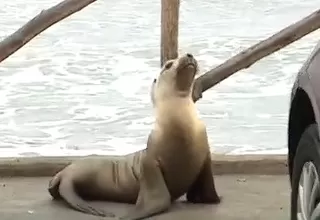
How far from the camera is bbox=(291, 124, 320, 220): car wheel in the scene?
2553 millimetres

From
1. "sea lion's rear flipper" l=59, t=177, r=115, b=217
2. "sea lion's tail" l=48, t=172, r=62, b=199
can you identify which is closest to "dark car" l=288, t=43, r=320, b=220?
"sea lion's rear flipper" l=59, t=177, r=115, b=217

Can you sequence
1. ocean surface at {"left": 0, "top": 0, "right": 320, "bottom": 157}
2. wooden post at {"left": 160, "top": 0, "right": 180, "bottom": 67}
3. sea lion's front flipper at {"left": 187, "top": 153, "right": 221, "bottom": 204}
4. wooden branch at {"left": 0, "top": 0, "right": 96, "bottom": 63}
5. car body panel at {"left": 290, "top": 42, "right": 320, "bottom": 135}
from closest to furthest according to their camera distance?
car body panel at {"left": 290, "top": 42, "right": 320, "bottom": 135}, sea lion's front flipper at {"left": 187, "top": 153, "right": 221, "bottom": 204}, wooden branch at {"left": 0, "top": 0, "right": 96, "bottom": 63}, wooden post at {"left": 160, "top": 0, "right": 180, "bottom": 67}, ocean surface at {"left": 0, "top": 0, "right": 320, "bottom": 157}

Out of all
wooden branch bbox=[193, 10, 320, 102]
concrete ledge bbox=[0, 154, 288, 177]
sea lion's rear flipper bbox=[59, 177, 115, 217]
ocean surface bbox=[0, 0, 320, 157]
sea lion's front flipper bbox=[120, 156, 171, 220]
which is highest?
wooden branch bbox=[193, 10, 320, 102]

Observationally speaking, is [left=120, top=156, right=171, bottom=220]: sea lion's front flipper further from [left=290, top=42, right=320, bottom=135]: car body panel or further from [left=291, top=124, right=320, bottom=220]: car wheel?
[left=290, top=42, right=320, bottom=135]: car body panel

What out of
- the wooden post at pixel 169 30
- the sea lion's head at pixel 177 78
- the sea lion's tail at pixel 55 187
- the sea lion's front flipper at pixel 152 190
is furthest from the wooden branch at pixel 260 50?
the sea lion's tail at pixel 55 187

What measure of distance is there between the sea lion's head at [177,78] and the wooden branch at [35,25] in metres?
0.85

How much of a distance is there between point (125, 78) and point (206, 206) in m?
4.25

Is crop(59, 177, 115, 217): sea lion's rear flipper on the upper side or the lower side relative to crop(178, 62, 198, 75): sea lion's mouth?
lower

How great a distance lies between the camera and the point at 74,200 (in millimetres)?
3875

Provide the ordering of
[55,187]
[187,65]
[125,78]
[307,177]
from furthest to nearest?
[125,78] < [55,187] < [187,65] < [307,177]

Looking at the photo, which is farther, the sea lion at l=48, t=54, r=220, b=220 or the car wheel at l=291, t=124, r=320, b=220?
the sea lion at l=48, t=54, r=220, b=220

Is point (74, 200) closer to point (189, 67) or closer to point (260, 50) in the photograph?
point (189, 67)

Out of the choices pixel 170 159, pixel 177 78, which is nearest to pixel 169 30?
pixel 177 78

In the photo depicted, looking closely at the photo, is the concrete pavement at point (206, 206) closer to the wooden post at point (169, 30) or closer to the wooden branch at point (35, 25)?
the wooden branch at point (35, 25)
